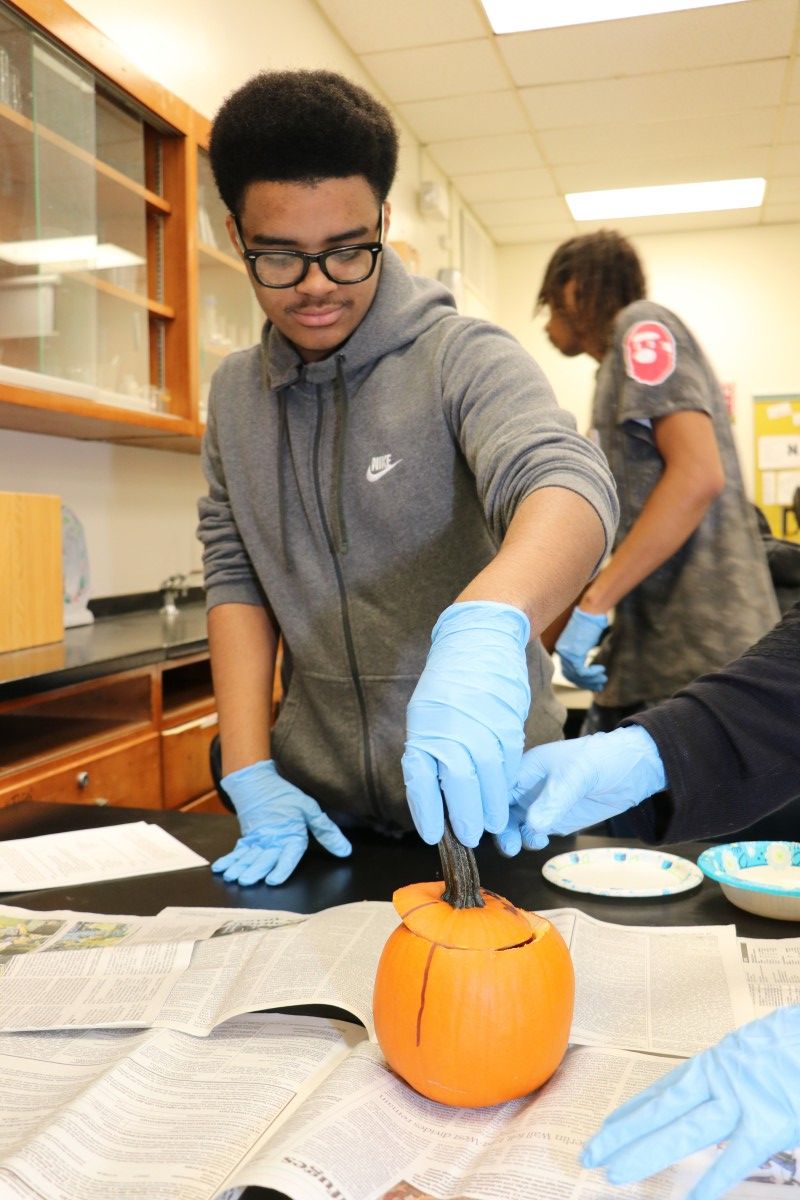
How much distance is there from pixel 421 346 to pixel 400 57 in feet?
10.7

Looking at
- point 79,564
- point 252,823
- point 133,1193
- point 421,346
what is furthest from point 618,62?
point 133,1193

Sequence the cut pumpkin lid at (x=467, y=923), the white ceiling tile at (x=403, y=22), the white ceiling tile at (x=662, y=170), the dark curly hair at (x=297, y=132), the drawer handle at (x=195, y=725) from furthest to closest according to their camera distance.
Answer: the white ceiling tile at (x=662, y=170) → the white ceiling tile at (x=403, y=22) → the drawer handle at (x=195, y=725) → the dark curly hair at (x=297, y=132) → the cut pumpkin lid at (x=467, y=923)

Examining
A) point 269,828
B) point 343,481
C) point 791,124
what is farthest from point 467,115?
point 269,828

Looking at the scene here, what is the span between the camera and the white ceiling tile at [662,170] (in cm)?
492

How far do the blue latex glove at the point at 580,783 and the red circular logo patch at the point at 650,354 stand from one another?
117 centimetres

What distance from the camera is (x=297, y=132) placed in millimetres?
1104

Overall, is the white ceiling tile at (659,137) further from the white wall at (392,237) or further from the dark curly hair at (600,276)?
the dark curly hair at (600,276)

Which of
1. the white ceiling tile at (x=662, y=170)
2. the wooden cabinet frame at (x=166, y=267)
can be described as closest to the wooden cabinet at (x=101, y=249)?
the wooden cabinet frame at (x=166, y=267)

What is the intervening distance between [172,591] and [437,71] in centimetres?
247

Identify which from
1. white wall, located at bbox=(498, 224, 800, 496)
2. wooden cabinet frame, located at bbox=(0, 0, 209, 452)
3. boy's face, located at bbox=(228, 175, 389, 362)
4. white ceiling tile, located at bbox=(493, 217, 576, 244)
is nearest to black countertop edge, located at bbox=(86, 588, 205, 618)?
wooden cabinet frame, located at bbox=(0, 0, 209, 452)

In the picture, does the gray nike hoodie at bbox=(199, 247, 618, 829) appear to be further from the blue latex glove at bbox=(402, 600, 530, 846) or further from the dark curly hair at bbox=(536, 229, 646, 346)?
the dark curly hair at bbox=(536, 229, 646, 346)

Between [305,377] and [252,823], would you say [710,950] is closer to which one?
[252,823]

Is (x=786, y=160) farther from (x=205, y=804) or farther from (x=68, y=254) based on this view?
(x=205, y=804)

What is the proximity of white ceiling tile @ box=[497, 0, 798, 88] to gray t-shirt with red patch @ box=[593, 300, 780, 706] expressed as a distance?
2.27 meters
